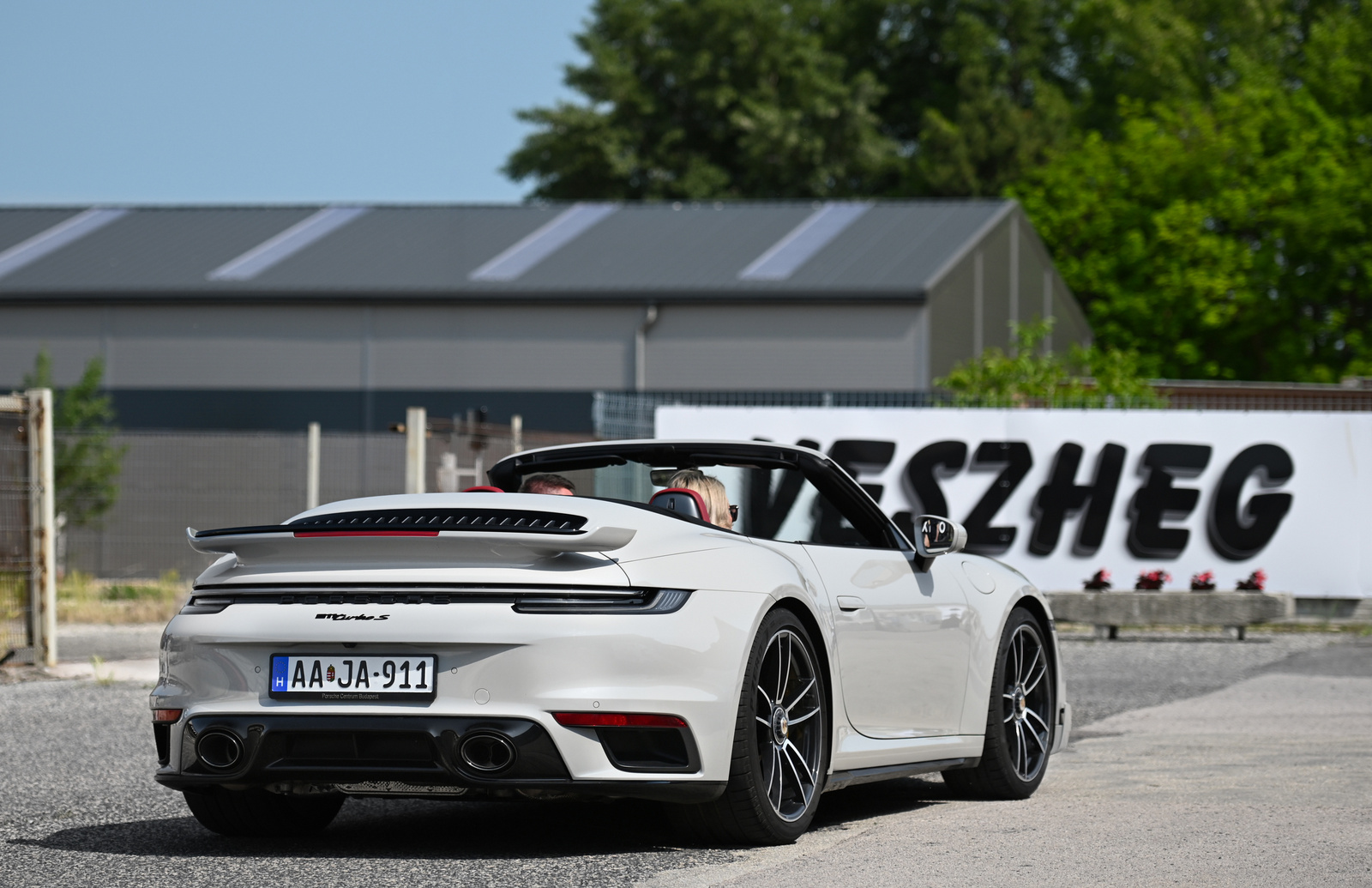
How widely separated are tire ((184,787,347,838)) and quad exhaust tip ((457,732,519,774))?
34.2 inches

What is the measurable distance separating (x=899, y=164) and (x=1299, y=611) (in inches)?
1511

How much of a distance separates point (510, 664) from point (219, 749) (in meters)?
0.96

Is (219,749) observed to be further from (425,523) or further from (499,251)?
(499,251)

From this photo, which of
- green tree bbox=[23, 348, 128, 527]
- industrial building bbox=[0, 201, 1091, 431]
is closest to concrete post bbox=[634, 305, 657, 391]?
industrial building bbox=[0, 201, 1091, 431]

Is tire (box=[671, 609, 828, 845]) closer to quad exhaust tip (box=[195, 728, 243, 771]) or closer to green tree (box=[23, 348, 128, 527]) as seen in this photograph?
quad exhaust tip (box=[195, 728, 243, 771])

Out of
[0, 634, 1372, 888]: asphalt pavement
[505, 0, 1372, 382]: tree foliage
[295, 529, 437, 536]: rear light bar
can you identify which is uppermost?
[505, 0, 1372, 382]: tree foliage

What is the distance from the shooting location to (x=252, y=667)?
5426 mm

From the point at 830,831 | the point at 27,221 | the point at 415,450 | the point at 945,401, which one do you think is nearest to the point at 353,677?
the point at 830,831

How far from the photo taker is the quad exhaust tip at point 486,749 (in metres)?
5.20

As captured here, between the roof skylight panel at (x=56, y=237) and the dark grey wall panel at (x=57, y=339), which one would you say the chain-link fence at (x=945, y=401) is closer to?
the dark grey wall panel at (x=57, y=339)

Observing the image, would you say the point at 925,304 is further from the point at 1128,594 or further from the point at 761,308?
the point at 1128,594

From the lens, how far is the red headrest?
20.0 feet

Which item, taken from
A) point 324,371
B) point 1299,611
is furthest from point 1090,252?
point 1299,611

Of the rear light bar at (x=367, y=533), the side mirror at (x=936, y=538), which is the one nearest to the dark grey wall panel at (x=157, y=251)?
the side mirror at (x=936, y=538)
